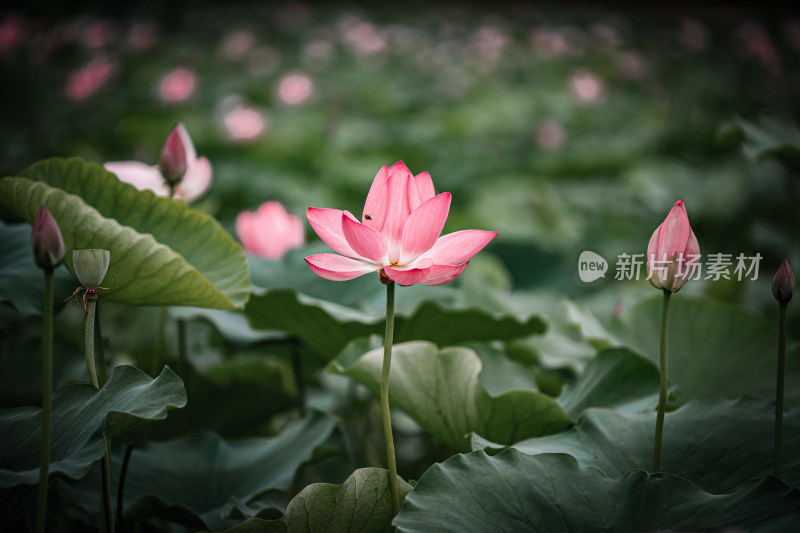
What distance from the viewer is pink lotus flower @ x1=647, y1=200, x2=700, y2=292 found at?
0.59 metres

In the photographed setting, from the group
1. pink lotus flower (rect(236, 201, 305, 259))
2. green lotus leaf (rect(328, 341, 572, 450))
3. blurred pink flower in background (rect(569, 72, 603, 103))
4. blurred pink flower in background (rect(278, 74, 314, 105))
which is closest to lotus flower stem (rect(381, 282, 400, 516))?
green lotus leaf (rect(328, 341, 572, 450))

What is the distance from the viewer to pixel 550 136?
3.00 m

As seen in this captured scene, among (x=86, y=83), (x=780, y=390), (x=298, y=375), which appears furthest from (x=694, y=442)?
(x=86, y=83)

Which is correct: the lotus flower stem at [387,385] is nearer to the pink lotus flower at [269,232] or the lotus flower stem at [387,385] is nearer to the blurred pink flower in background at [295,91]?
the pink lotus flower at [269,232]

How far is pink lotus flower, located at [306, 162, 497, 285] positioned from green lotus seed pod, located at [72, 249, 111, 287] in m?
0.19

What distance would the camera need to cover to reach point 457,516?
56 cm

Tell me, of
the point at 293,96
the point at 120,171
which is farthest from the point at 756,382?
the point at 293,96

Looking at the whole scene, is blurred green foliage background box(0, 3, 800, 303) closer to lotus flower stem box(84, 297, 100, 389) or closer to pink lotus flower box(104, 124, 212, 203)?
pink lotus flower box(104, 124, 212, 203)

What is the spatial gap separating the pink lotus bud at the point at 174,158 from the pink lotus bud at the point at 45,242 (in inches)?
13.5

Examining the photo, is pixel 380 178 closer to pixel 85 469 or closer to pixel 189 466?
pixel 85 469

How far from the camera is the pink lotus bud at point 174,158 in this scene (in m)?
0.85

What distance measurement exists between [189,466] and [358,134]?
2328 mm

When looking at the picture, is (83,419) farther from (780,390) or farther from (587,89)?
(587,89)

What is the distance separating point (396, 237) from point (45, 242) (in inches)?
11.6
